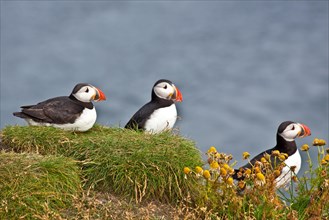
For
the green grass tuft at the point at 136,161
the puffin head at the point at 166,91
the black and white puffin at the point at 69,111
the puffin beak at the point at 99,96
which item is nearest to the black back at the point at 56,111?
the black and white puffin at the point at 69,111

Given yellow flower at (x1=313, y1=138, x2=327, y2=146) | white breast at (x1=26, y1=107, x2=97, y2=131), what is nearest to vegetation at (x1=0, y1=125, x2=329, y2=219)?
yellow flower at (x1=313, y1=138, x2=327, y2=146)

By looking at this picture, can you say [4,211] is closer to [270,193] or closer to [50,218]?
[50,218]

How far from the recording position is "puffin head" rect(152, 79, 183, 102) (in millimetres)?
9523

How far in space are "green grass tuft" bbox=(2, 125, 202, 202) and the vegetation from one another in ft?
0.04

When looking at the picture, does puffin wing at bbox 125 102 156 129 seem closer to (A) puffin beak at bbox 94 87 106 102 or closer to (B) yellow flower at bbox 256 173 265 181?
(A) puffin beak at bbox 94 87 106 102

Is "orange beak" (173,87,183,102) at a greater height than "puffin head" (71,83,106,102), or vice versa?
"orange beak" (173,87,183,102)

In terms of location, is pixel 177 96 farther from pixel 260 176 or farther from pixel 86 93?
pixel 260 176

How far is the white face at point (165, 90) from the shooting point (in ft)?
31.2

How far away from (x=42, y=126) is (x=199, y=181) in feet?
8.34

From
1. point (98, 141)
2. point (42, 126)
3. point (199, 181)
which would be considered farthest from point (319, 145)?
point (42, 126)

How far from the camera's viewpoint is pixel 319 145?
24.4ft

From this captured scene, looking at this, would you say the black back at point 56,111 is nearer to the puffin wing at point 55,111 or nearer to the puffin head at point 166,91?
the puffin wing at point 55,111

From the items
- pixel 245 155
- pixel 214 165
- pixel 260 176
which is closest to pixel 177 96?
pixel 245 155

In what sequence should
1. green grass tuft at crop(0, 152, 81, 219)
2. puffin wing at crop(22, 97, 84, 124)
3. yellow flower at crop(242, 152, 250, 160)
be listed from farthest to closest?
puffin wing at crop(22, 97, 84, 124)
yellow flower at crop(242, 152, 250, 160)
green grass tuft at crop(0, 152, 81, 219)
